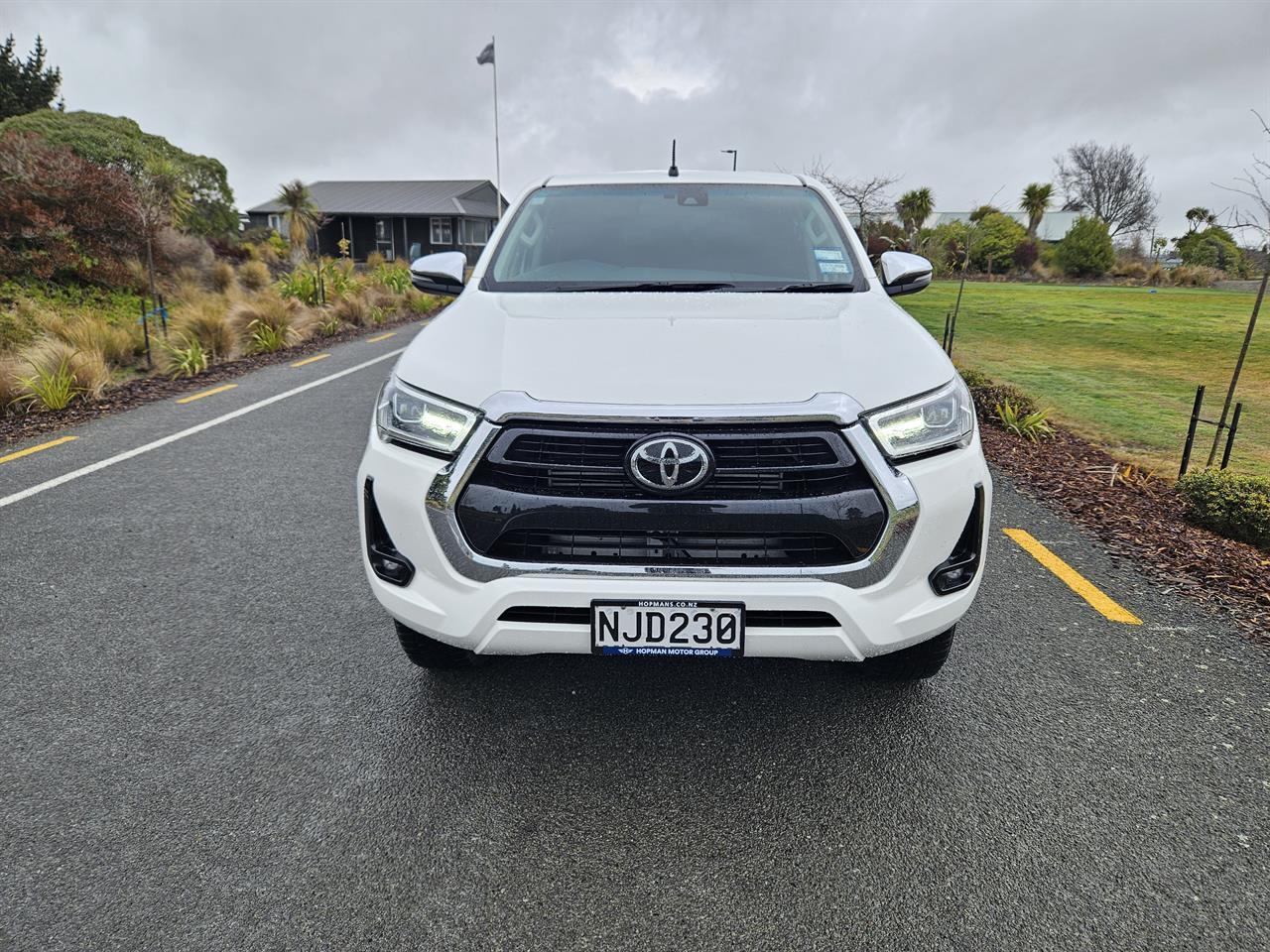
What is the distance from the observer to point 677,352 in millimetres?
2479

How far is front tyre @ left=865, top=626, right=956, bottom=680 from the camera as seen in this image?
8.86 feet

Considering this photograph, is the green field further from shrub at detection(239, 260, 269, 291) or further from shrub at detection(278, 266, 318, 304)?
shrub at detection(239, 260, 269, 291)

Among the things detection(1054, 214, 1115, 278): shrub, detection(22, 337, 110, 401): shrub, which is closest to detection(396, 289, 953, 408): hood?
detection(22, 337, 110, 401): shrub

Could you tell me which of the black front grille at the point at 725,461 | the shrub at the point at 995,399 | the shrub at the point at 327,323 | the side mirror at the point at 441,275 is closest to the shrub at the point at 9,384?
the side mirror at the point at 441,275

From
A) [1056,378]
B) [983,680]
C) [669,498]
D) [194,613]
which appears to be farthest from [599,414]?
[1056,378]

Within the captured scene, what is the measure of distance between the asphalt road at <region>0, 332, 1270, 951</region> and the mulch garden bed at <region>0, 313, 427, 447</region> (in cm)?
392

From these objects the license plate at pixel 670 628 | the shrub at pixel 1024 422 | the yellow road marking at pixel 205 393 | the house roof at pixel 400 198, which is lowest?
the yellow road marking at pixel 205 393

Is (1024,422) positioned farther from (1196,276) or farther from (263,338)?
(1196,276)

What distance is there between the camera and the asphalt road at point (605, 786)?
1955mm

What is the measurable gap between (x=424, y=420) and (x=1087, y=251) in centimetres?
3504

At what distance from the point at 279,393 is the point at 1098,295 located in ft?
74.3

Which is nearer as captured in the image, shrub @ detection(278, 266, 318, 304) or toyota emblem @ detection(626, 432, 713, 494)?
toyota emblem @ detection(626, 432, 713, 494)

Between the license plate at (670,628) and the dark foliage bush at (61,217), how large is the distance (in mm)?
18103

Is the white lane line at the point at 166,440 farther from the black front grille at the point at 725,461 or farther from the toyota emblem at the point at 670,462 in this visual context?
the toyota emblem at the point at 670,462
